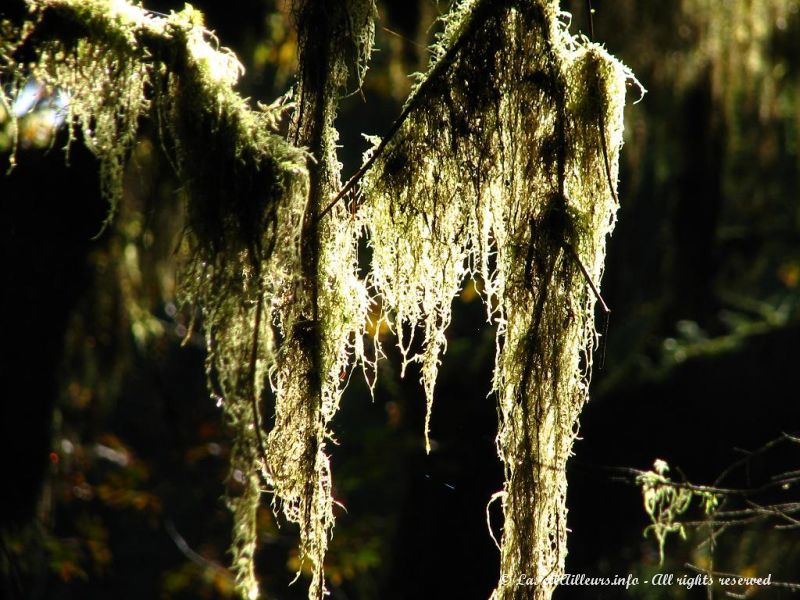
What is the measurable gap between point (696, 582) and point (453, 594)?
1.07 meters

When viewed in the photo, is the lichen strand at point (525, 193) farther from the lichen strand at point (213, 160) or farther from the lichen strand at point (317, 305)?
the lichen strand at point (213, 160)

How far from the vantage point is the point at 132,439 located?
1123 centimetres

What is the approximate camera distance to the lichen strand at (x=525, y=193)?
1455 millimetres

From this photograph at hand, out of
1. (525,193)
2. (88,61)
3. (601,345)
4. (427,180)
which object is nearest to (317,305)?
(427,180)

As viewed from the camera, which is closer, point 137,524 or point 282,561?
point 282,561

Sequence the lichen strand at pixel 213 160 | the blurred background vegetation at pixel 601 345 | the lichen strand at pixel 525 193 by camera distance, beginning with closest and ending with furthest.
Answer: the lichen strand at pixel 213 160 < the lichen strand at pixel 525 193 < the blurred background vegetation at pixel 601 345

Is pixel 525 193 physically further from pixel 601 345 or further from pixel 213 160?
pixel 601 345

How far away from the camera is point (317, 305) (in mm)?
1472

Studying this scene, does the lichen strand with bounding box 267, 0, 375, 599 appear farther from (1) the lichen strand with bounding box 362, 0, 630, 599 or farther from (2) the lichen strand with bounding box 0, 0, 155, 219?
(2) the lichen strand with bounding box 0, 0, 155, 219

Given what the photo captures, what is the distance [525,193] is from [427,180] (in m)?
0.20

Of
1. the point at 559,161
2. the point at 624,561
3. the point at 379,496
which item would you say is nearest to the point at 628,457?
the point at 624,561

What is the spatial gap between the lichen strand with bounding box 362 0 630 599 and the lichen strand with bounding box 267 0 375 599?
4.1 inches

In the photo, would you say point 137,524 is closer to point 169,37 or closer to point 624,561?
point 624,561

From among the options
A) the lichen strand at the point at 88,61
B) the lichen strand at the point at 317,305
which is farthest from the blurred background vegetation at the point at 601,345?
the lichen strand at the point at 317,305
